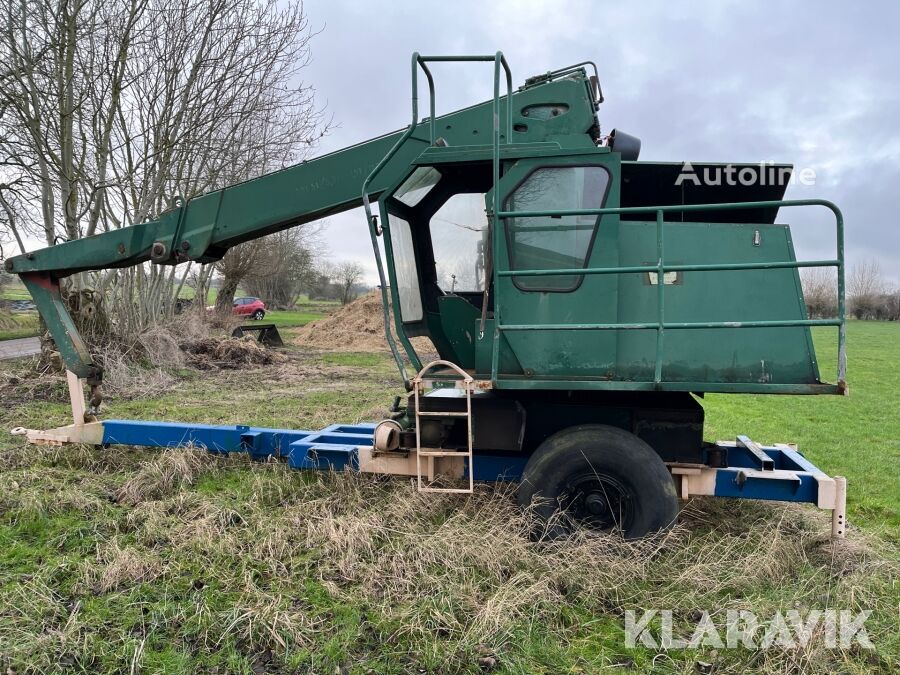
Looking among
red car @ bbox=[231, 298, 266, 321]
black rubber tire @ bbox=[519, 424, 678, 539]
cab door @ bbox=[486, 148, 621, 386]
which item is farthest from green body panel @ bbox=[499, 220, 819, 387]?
red car @ bbox=[231, 298, 266, 321]

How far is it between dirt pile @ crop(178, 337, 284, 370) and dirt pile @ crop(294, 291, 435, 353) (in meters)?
5.62

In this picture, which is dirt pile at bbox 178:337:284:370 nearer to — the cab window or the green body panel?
the cab window

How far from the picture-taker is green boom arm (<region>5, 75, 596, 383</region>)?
13.9ft

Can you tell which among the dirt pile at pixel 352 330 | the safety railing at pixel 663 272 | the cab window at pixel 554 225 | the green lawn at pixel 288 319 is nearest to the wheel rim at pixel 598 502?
the safety railing at pixel 663 272

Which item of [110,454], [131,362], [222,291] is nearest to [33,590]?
[110,454]

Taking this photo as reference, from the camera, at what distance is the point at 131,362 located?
1085 centimetres

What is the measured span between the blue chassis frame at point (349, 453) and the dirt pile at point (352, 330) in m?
14.7

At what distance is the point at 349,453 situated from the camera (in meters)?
4.47

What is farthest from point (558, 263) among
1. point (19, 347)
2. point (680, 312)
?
point (19, 347)

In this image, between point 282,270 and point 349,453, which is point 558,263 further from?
point 282,270

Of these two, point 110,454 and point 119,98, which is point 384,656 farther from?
point 119,98

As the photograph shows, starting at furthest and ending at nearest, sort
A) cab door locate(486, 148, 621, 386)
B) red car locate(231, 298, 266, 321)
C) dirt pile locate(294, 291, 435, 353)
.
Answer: red car locate(231, 298, 266, 321) → dirt pile locate(294, 291, 435, 353) → cab door locate(486, 148, 621, 386)

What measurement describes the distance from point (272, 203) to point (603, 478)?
3.21 metres

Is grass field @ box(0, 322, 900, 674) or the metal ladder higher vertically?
the metal ladder
